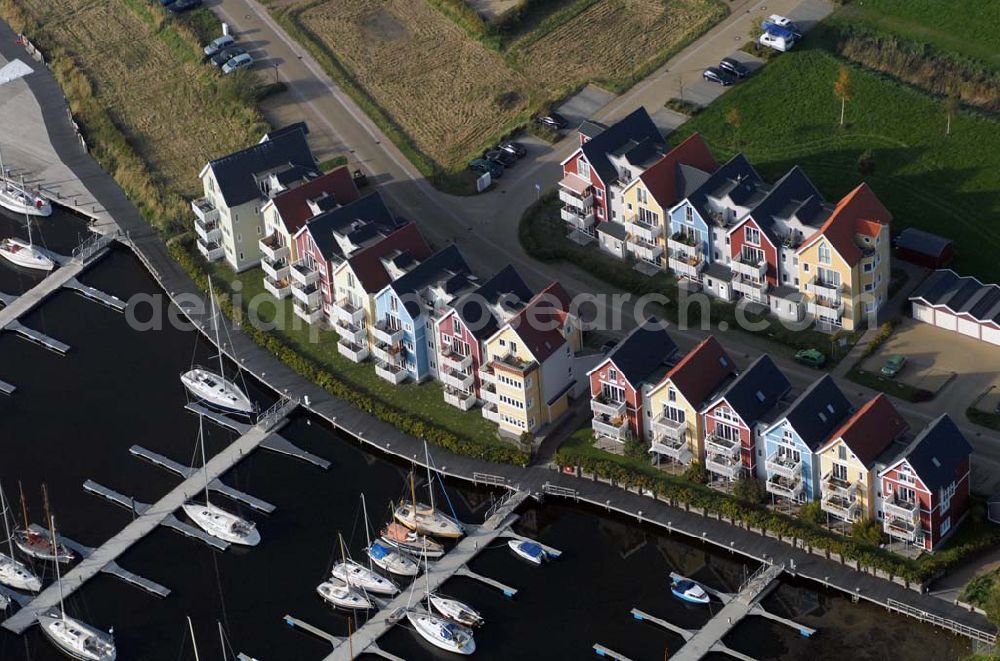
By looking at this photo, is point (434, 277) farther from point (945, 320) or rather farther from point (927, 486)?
point (927, 486)

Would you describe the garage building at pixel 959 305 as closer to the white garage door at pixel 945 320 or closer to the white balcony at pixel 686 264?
the white garage door at pixel 945 320

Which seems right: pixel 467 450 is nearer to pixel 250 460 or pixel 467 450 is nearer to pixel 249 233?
pixel 250 460

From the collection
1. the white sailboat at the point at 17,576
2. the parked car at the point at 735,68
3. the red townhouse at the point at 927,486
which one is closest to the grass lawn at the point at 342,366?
the white sailboat at the point at 17,576

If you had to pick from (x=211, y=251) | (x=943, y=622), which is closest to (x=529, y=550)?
(x=943, y=622)

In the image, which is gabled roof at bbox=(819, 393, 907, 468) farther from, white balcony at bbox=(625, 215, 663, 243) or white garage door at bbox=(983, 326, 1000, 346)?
white balcony at bbox=(625, 215, 663, 243)

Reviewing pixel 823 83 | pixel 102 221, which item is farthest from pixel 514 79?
pixel 102 221

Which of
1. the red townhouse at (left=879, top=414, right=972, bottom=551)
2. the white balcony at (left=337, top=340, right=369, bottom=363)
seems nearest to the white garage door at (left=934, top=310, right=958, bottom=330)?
the red townhouse at (left=879, top=414, right=972, bottom=551)
